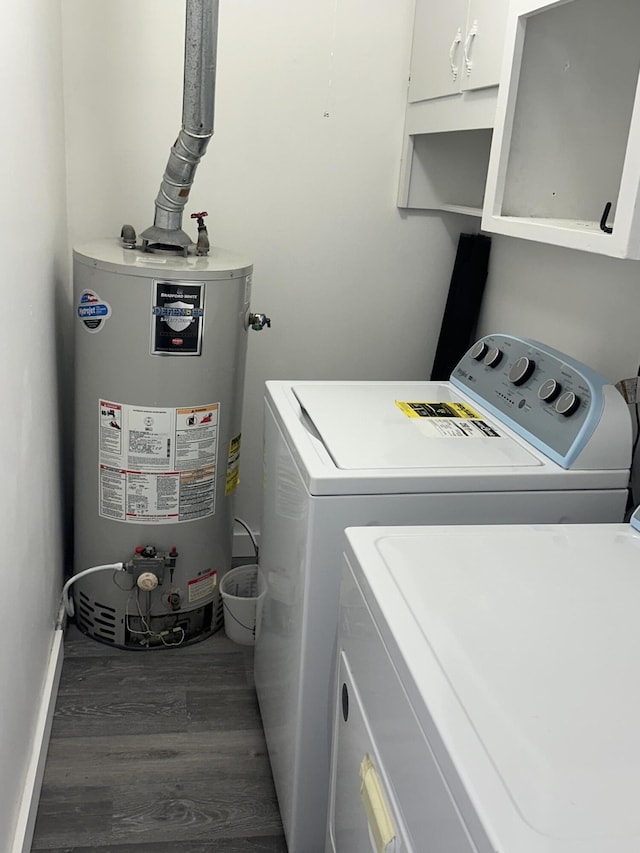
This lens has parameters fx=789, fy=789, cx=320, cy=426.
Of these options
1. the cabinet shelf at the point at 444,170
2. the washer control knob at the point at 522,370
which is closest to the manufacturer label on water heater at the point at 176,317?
the washer control knob at the point at 522,370

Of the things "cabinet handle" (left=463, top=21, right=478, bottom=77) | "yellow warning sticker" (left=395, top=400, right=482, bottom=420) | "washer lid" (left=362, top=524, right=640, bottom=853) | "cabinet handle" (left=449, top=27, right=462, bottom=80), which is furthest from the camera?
"cabinet handle" (left=449, top=27, right=462, bottom=80)

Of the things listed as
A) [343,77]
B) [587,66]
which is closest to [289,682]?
[587,66]

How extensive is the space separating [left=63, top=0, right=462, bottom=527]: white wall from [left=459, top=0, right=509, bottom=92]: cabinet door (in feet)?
1.76

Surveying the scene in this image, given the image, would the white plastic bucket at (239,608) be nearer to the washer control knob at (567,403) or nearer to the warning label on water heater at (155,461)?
the warning label on water heater at (155,461)

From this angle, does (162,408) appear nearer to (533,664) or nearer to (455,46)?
(455,46)

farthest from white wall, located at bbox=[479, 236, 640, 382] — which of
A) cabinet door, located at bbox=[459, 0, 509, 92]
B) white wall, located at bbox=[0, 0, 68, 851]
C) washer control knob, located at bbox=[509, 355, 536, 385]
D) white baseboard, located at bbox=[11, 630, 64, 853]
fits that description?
white baseboard, located at bbox=[11, 630, 64, 853]

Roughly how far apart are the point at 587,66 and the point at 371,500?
1001mm

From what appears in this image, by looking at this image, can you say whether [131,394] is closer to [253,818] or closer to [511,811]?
[253,818]

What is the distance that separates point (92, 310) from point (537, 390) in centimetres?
113

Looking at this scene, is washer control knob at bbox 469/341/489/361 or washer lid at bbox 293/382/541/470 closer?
washer lid at bbox 293/382/541/470

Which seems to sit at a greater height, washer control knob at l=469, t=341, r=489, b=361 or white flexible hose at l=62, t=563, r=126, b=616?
washer control knob at l=469, t=341, r=489, b=361

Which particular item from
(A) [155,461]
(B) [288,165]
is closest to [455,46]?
(B) [288,165]

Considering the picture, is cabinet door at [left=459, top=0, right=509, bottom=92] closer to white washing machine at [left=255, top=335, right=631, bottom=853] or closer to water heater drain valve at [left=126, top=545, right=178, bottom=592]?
white washing machine at [left=255, top=335, right=631, bottom=853]

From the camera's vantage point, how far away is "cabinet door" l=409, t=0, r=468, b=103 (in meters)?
2.03
